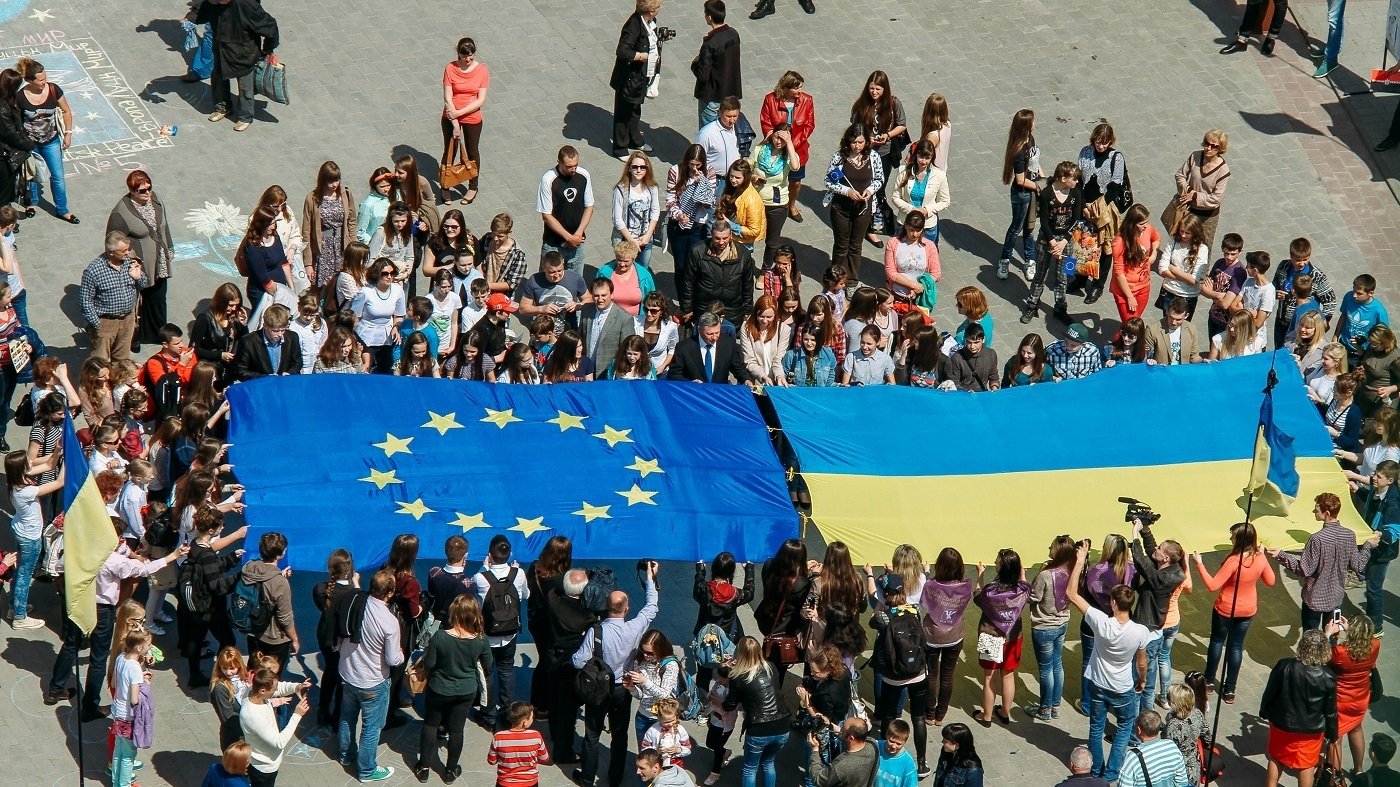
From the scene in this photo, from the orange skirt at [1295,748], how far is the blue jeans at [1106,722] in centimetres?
104

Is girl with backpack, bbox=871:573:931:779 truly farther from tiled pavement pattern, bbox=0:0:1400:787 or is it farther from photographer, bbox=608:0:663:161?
photographer, bbox=608:0:663:161

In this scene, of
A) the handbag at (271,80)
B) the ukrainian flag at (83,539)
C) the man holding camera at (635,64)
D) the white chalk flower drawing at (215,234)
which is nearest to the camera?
the ukrainian flag at (83,539)

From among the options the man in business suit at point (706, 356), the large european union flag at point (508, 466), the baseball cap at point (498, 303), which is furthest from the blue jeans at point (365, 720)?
the man in business suit at point (706, 356)

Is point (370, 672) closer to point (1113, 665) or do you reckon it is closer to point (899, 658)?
point (899, 658)

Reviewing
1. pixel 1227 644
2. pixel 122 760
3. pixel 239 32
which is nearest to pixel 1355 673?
pixel 1227 644

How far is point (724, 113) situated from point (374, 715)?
7.62 metres

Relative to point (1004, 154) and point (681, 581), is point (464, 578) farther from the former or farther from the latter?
point (1004, 154)

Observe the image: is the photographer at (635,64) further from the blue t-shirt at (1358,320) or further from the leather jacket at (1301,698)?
the leather jacket at (1301,698)

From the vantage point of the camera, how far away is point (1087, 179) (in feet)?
72.3

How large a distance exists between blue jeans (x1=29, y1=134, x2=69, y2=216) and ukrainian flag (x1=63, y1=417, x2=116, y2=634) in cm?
665

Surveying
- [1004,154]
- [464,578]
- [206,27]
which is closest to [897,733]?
[464,578]

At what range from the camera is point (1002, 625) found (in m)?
17.4

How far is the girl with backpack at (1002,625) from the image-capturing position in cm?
1725

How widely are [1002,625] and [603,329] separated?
179 inches
